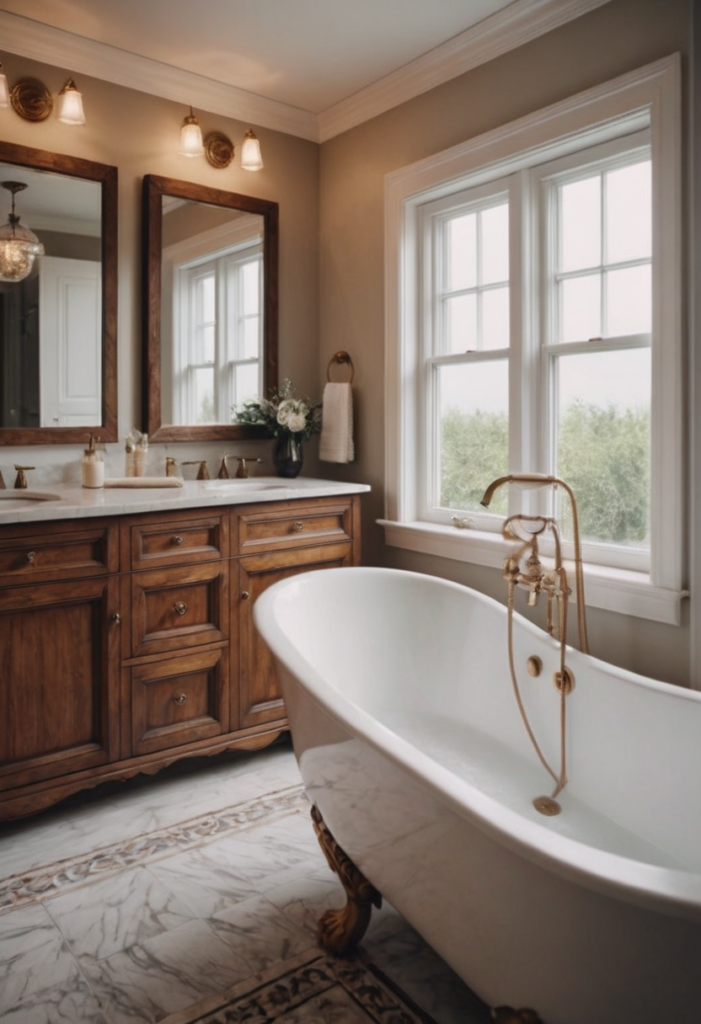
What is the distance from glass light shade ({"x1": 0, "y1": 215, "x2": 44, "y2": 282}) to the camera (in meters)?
2.71

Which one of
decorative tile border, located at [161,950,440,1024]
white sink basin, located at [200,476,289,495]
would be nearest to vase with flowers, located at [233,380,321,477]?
white sink basin, located at [200,476,289,495]

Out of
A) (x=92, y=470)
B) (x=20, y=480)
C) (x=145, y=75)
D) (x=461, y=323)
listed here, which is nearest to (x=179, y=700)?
(x=92, y=470)

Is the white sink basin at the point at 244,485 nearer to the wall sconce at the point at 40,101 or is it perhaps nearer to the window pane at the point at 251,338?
the window pane at the point at 251,338

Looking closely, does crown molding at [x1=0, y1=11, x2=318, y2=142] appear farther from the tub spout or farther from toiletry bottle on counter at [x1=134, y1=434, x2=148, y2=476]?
the tub spout

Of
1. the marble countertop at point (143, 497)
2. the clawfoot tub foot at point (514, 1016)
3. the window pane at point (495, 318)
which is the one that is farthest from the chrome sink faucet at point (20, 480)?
the clawfoot tub foot at point (514, 1016)

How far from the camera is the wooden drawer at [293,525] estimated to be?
9.16 feet

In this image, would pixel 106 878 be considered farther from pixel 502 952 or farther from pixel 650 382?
pixel 650 382

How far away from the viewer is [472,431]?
3049mm

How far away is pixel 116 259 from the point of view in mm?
2988

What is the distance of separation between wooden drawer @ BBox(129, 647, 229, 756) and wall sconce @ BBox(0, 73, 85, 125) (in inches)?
76.4

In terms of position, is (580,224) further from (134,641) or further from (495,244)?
(134,641)

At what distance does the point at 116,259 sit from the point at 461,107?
1.43 m

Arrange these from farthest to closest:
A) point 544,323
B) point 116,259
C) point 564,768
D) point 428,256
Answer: point 428,256
point 116,259
point 544,323
point 564,768

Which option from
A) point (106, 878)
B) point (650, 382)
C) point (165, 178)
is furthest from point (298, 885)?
Result: point (165, 178)
